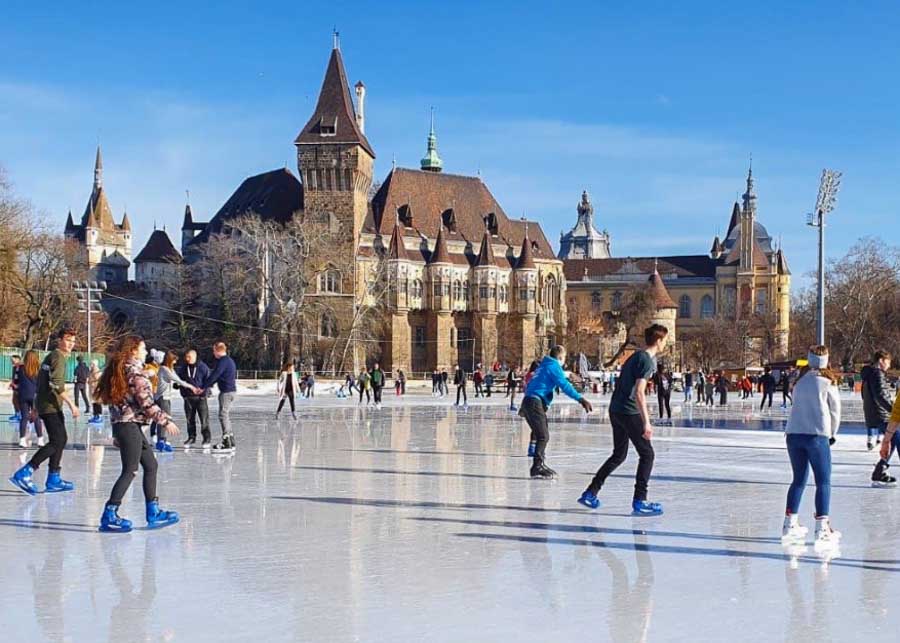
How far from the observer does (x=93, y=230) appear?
11700 cm

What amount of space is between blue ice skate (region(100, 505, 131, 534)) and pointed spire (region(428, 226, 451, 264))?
249ft

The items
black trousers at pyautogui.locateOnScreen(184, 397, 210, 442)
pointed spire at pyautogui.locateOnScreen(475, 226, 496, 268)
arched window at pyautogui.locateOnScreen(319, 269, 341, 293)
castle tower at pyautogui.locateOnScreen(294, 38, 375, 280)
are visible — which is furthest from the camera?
pointed spire at pyautogui.locateOnScreen(475, 226, 496, 268)

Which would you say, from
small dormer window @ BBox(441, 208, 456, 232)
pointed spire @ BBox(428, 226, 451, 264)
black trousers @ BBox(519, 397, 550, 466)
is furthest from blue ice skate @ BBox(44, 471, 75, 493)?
small dormer window @ BBox(441, 208, 456, 232)

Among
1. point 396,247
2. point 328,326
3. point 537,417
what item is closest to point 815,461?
point 537,417

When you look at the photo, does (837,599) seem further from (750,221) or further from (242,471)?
(750,221)

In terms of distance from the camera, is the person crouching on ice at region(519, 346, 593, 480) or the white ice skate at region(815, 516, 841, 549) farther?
the person crouching on ice at region(519, 346, 593, 480)

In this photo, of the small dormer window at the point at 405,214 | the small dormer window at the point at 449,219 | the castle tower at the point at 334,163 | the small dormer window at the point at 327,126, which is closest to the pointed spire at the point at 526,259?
the small dormer window at the point at 449,219

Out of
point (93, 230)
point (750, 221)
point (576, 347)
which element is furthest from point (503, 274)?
point (93, 230)

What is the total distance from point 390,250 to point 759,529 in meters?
72.4

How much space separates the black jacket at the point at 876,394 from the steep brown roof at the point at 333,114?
210ft

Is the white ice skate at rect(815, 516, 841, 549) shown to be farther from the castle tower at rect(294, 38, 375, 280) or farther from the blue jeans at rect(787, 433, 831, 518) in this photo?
the castle tower at rect(294, 38, 375, 280)

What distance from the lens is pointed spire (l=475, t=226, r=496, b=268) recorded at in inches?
3378

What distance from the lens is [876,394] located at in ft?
42.2

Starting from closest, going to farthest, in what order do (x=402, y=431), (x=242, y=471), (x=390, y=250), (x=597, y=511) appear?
1. (x=597, y=511)
2. (x=242, y=471)
3. (x=402, y=431)
4. (x=390, y=250)
